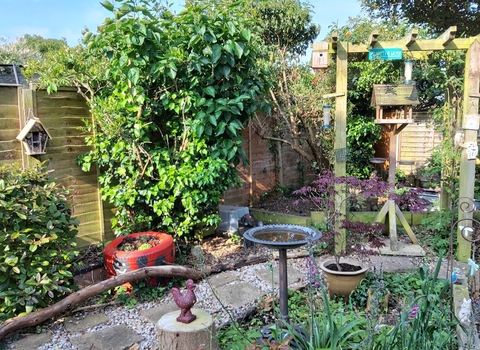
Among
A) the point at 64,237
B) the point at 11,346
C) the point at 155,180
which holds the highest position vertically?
the point at 155,180

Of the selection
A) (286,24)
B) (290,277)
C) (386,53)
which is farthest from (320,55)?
(286,24)

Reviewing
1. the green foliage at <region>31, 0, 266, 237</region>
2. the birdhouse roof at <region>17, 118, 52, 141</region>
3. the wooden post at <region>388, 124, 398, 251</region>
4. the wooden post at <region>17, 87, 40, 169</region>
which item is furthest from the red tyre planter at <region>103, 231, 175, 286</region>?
the wooden post at <region>388, 124, 398, 251</region>

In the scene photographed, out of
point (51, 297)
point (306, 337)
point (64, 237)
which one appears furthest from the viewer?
point (64, 237)

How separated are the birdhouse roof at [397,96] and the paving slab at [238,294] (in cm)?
234

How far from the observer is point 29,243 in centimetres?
244

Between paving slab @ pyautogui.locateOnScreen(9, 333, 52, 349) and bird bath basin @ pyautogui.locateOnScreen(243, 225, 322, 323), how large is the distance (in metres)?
1.42

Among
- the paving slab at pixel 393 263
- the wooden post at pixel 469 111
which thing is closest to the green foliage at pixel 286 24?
the wooden post at pixel 469 111

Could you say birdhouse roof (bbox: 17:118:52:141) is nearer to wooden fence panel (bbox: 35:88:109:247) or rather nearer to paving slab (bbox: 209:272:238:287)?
wooden fence panel (bbox: 35:88:109:247)

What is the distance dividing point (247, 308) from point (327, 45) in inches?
95.4

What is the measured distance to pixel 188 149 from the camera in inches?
143

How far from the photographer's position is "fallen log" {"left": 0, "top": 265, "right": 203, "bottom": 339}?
7.62 feet

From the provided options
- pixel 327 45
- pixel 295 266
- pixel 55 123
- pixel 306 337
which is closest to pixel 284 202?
pixel 295 266

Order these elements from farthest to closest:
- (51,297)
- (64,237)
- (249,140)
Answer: (249,140) → (64,237) → (51,297)

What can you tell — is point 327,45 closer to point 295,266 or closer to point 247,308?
point 295,266
